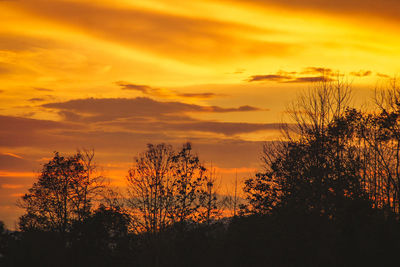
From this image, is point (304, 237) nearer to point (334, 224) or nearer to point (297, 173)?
point (334, 224)

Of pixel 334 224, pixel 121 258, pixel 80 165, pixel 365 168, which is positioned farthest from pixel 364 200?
pixel 80 165

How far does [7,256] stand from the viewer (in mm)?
41094

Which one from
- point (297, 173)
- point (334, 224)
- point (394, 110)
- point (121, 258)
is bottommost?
point (121, 258)

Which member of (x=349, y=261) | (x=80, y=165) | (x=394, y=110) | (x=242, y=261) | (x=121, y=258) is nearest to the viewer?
(x=349, y=261)

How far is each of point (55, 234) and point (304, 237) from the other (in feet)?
67.4

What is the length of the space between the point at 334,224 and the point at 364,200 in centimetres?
218

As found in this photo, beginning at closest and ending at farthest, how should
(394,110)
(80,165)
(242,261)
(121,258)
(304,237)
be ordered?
(304,237) → (394,110) → (242,261) → (121,258) → (80,165)

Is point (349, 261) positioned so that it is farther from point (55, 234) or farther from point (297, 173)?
point (55, 234)

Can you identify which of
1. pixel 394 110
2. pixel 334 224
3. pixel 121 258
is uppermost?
pixel 394 110

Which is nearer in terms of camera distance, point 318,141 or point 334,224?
point 334,224

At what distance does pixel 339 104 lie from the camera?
39.4 meters

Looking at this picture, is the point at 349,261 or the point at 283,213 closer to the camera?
the point at 349,261

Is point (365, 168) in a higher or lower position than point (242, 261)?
higher

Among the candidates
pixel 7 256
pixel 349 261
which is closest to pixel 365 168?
pixel 349 261
